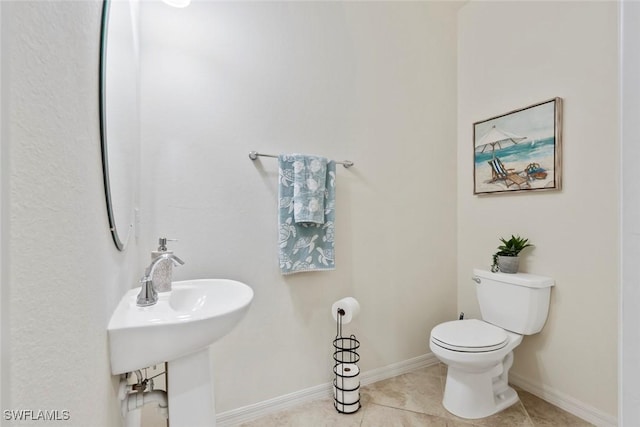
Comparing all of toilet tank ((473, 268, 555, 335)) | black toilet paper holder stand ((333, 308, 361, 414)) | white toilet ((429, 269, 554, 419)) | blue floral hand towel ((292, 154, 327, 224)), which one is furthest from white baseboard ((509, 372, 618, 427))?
blue floral hand towel ((292, 154, 327, 224))

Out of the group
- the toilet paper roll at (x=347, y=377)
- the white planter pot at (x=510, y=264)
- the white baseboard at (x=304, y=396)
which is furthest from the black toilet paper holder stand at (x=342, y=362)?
the white planter pot at (x=510, y=264)

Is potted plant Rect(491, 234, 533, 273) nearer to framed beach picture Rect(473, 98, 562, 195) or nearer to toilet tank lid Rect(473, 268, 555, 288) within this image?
toilet tank lid Rect(473, 268, 555, 288)

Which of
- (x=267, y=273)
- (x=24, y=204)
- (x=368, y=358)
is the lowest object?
(x=368, y=358)

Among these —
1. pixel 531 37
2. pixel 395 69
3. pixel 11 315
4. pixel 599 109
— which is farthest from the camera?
pixel 395 69

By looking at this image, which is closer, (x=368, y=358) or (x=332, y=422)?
(x=332, y=422)

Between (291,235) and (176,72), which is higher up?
(176,72)

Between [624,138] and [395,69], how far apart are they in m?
2.01

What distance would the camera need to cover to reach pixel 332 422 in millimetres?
1588

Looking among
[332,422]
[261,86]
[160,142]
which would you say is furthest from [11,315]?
[332,422]

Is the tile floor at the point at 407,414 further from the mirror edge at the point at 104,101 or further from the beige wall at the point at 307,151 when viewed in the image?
the mirror edge at the point at 104,101

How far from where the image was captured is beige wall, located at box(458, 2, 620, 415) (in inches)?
60.1

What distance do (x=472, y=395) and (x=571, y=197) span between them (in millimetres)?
1201

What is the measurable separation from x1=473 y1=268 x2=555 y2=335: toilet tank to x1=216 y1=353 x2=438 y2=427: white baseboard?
0.61 metres

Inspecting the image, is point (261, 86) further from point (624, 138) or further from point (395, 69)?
point (624, 138)
